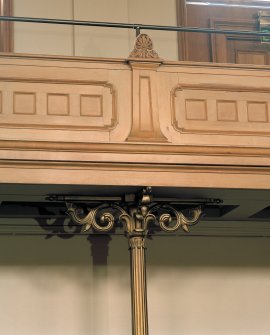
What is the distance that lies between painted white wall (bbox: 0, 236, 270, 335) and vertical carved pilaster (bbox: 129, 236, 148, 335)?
1.37 metres

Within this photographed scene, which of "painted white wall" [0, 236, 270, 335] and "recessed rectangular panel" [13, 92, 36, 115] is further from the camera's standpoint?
"painted white wall" [0, 236, 270, 335]

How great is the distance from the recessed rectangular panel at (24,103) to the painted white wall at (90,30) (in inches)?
73.0

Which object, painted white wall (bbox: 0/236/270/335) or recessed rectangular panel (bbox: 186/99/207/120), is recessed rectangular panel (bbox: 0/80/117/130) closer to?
recessed rectangular panel (bbox: 186/99/207/120)

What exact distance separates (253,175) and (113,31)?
269 centimetres

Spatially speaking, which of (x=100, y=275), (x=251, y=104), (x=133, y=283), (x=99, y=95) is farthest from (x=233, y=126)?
(x=100, y=275)

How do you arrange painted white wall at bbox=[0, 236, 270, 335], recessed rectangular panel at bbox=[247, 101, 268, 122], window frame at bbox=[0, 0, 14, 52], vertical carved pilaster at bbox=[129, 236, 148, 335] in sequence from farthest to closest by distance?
window frame at bbox=[0, 0, 14, 52] < painted white wall at bbox=[0, 236, 270, 335] < recessed rectangular panel at bbox=[247, 101, 268, 122] < vertical carved pilaster at bbox=[129, 236, 148, 335]

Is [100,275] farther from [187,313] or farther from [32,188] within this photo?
[32,188]

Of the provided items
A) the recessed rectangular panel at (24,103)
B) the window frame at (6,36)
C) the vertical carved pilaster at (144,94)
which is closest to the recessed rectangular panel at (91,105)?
the vertical carved pilaster at (144,94)

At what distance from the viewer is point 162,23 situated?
313 inches

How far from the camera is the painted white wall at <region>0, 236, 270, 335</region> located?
23.3 ft

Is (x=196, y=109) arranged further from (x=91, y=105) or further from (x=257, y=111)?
(x=91, y=105)

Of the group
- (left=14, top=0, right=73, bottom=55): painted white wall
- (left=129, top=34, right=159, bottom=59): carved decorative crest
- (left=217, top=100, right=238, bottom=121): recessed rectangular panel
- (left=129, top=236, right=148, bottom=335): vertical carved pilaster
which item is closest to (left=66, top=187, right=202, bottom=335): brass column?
(left=129, top=236, right=148, bottom=335): vertical carved pilaster

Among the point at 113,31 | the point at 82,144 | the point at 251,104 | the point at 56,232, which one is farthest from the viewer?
the point at 113,31

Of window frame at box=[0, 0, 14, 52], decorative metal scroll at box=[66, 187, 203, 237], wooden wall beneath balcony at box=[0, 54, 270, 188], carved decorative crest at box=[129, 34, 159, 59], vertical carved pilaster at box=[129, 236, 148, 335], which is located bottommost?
vertical carved pilaster at box=[129, 236, 148, 335]
